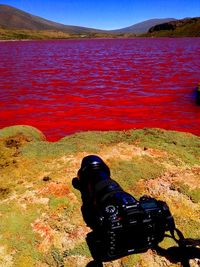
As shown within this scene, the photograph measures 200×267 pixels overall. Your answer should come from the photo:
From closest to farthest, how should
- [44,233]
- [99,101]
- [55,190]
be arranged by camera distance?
1. [44,233]
2. [55,190]
3. [99,101]

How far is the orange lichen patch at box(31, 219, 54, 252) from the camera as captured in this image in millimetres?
5539

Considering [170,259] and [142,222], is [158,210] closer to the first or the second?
[142,222]

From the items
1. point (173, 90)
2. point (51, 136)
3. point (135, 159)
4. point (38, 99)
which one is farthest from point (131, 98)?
point (135, 159)

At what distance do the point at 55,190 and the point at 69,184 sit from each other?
319 mm

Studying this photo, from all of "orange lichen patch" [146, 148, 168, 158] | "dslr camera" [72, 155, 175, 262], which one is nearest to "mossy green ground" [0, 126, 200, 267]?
"orange lichen patch" [146, 148, 168, 158]

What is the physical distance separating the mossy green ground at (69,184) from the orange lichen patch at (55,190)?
0.06 feet

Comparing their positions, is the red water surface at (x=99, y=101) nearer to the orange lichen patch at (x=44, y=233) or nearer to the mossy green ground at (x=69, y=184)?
the mossy green ground at (x=69, y=184)

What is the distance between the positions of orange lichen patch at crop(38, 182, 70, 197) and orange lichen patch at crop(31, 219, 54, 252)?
29.8 inches

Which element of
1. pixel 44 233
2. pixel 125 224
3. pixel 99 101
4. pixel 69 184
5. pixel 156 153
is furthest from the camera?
pixel 99 101

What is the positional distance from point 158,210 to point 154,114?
15049 mm

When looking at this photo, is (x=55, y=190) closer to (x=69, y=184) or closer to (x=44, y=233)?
(x=69, y=184)

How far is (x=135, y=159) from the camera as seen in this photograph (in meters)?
7.89

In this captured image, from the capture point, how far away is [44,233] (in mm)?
5734

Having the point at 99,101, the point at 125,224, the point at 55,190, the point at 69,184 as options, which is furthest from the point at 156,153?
the point at 99,101
